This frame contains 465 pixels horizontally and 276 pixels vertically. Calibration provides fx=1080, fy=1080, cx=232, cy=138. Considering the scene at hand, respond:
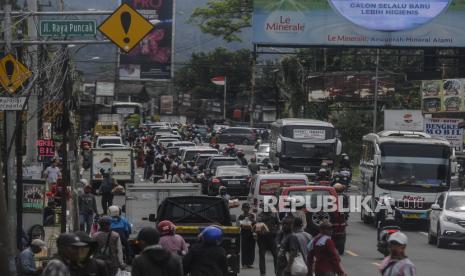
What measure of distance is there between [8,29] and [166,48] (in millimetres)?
91833

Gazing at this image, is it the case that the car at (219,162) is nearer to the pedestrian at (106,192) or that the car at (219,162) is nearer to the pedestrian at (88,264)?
the pedestrian at (106,192)

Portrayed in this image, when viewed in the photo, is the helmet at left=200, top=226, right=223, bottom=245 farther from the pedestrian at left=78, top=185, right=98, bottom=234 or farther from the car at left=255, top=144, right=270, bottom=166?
the car at left=255, top=144, right=270, bottom=166

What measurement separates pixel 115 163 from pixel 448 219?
74.7 feet

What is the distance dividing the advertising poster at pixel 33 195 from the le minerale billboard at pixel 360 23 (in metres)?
29.3

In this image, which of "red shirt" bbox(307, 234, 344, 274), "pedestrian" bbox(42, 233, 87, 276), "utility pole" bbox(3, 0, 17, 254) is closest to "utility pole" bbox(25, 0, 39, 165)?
"utility pole" bbox(3, 0, 17, 254)

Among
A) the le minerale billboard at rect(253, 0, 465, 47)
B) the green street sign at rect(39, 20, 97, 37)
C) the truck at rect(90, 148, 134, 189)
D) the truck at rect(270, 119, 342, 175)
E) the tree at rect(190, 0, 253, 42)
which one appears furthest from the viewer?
the tree at rect(190, 0, 253, 42)

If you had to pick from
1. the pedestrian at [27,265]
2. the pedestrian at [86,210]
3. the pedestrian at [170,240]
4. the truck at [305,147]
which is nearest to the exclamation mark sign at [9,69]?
the pedestrian at [86,210]

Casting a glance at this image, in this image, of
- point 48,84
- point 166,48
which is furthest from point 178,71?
point 48,84

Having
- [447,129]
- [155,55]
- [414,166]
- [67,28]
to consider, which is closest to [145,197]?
[67,28]

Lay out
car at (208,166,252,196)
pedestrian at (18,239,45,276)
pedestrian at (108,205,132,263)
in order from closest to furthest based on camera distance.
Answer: pedestrian at (18,239,45,276) < pedestrian at (108,205,132,263) < car at (208,166,252,196)

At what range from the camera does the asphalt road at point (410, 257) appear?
22.4 metres

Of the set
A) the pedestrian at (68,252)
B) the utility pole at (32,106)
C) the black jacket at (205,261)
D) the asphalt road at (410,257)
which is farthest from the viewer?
the utility pole at (32,106)

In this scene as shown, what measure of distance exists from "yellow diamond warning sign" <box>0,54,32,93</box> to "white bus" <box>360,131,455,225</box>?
14549 mm

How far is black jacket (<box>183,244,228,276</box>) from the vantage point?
1223cm
